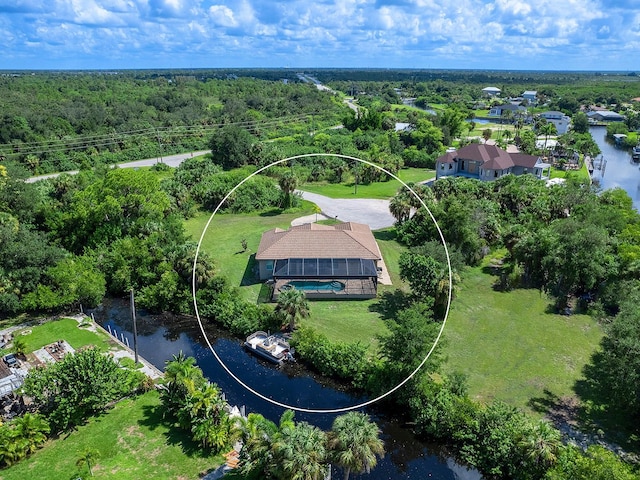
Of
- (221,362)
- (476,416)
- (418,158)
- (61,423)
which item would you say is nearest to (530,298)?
(476,416)

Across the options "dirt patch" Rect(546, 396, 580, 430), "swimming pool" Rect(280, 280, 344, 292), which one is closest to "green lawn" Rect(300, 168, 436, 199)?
"swimming pool" Rect(280, 280, 344, 292)

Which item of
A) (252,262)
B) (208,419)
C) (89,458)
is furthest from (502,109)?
(89,458)

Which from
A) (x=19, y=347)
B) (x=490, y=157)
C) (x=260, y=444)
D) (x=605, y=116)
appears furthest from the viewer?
(x=605, y=116)

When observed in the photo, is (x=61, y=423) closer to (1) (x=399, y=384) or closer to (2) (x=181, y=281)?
(2) (x=181, y=281)

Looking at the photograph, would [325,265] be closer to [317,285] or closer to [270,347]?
[317,285]

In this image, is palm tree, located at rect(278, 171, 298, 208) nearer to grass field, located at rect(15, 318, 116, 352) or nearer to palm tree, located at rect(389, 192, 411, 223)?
palm tree, located at rect(389, 192, 411, 223)

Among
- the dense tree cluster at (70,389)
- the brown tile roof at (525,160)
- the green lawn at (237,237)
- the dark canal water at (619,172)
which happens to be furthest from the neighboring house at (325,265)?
the dark canal water at (619,172)

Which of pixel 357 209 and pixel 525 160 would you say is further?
pixel 525 160

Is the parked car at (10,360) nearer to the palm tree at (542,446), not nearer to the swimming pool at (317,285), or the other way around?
the swimming pool at (317,285)
